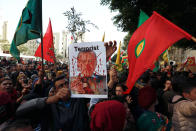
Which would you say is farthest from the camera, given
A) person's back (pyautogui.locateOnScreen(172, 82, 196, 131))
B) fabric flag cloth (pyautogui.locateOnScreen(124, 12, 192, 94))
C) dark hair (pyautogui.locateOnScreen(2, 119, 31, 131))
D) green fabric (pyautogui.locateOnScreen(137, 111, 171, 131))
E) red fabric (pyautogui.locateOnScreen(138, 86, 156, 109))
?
fabric flag cloth (pyautogui.locateOnScreen(124, 12, 192, 94))

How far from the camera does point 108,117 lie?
1.32 metres

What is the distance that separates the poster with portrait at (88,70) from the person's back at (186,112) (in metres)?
0.88

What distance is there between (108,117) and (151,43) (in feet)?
4.72

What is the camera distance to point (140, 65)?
2.26 m

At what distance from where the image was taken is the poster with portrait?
5.46 ft

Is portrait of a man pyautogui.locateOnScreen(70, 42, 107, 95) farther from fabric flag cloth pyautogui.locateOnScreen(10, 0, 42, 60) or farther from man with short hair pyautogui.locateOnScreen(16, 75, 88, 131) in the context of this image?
fabric flag cloth pyautogui.locateOnScreen(10, 0, 42, 60)

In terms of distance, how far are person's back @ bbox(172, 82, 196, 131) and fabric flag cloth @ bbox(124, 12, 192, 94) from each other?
577 millimetres

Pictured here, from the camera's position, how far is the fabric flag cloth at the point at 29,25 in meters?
3.18

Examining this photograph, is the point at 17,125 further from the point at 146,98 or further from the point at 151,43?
the point at 151,43

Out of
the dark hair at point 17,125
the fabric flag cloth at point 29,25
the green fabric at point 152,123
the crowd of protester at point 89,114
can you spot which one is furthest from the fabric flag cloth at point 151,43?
the fabric flag cloth at point 29,25

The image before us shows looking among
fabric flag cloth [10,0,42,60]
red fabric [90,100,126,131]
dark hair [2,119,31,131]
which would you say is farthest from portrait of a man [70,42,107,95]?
fabric flag cloth [10,0,42,60]

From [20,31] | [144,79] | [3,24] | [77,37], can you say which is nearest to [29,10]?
[20,31]

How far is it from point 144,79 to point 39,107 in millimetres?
3436

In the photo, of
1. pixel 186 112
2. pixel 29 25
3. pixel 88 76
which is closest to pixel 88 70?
pixel 88 76
